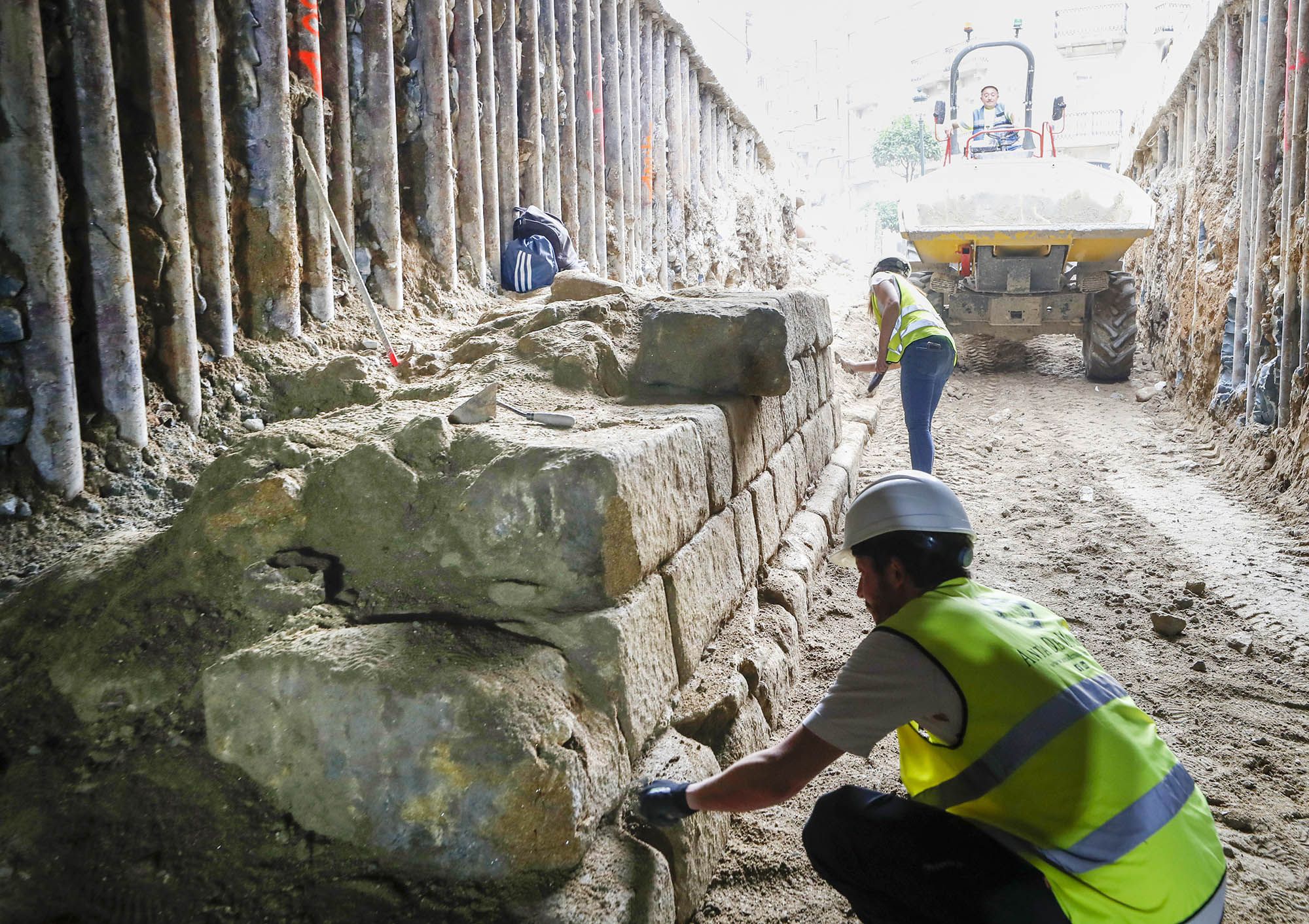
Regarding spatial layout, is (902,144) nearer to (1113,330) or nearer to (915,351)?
(1113,330)

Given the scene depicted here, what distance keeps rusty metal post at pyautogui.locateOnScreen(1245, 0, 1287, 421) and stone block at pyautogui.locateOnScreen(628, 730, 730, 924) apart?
17.5ft

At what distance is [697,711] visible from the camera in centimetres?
232

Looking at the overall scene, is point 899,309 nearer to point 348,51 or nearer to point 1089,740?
point 348,51

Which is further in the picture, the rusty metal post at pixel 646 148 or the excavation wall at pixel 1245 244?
the rusty metal post at pixel 646 148

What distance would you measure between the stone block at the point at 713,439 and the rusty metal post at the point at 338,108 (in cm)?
206

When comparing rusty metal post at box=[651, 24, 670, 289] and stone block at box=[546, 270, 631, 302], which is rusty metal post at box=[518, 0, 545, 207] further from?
rusty metal post at box=[651, 24, 670, 289]

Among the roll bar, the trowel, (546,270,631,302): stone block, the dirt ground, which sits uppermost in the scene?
the roll bar

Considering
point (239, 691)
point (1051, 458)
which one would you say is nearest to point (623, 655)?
point (239, 691)

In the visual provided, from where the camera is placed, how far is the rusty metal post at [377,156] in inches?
170

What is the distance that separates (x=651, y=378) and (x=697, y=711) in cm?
125

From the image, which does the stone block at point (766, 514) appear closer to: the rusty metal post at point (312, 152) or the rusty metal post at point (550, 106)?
the rusty metal post at point (312, 152)

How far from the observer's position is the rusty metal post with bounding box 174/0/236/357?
3180 millimetres

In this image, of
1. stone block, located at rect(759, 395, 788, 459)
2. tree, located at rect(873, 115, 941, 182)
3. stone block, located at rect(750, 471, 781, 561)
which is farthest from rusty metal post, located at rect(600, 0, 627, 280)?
tree, located at rect(873, 115, 941, 182)

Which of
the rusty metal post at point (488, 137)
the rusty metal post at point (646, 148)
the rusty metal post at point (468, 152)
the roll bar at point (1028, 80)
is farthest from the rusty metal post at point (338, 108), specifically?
the roll bar at point (1028, 80)
